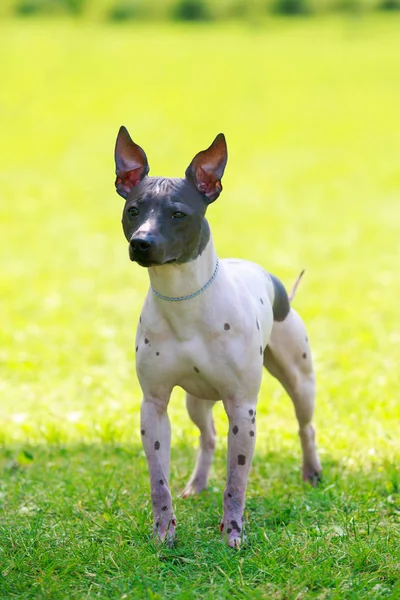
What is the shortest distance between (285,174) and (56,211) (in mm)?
4335

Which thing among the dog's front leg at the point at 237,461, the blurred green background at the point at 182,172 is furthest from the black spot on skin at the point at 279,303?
the blurred green background at the point at 182,172

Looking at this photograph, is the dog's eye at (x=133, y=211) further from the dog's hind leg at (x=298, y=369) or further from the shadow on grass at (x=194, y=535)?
the shadow on grass at (x=194, y=535)

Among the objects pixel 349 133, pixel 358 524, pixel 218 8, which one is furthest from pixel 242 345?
pixel 218 8

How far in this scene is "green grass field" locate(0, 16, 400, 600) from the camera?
3.90m

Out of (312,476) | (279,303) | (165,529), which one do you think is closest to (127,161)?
(279,303)

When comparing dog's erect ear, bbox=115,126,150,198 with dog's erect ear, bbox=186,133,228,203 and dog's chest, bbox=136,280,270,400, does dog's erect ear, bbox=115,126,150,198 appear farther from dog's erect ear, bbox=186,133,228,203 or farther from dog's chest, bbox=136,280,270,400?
dog's chest, bbox=136,280,270,400

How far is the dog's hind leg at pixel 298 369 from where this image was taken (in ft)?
15.4

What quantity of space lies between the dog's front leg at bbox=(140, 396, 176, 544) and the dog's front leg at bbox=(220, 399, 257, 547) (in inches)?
10.4

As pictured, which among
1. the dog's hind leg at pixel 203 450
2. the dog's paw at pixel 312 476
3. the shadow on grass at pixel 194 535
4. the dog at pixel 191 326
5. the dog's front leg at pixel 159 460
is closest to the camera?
the shadow on grass at pixel 194 535

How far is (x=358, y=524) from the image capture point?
14.0 feet

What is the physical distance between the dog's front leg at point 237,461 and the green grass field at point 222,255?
0.11 metres

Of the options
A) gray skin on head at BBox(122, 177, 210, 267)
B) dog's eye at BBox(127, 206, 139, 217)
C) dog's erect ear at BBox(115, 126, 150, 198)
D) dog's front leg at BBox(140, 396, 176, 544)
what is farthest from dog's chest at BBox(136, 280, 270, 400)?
dog's erect ear at BBox(115, 126, 150, 198)

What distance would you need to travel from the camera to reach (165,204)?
3.66m

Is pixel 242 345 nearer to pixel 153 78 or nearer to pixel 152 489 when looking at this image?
pixel 152 489
